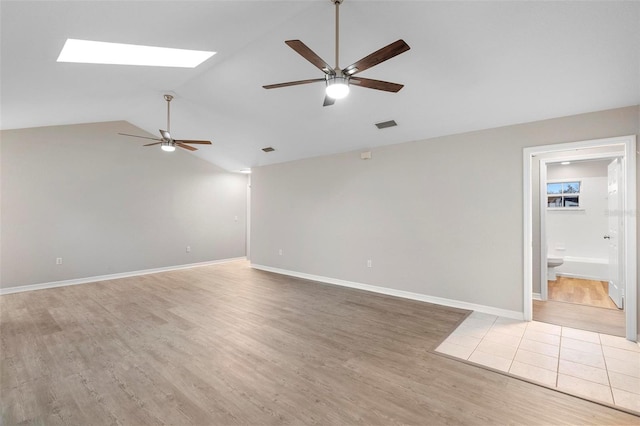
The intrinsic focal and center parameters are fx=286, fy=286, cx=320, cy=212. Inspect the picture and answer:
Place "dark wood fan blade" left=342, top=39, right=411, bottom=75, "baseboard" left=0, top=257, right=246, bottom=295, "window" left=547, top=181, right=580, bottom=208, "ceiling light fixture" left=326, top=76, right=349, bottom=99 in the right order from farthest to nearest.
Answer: "window" left=547, top=181, right=580, bottom=208 → "baseboard" left=0, top=257, right=246, bottom=295 → "ceiling light fixture" left=326, top=76, right=349, bottom=99 → "dark wood fan blade" left=342, top=39, right=411, bottom=75

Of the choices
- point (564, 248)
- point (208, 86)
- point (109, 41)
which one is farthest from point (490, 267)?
point (109, 41)

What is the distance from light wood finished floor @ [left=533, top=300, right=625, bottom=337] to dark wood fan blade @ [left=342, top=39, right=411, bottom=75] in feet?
12.3

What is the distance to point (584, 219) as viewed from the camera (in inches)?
230

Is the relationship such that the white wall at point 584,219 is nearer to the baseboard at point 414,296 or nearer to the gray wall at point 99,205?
the baseboard at point 414,296

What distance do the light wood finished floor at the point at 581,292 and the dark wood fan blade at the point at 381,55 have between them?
4.68m

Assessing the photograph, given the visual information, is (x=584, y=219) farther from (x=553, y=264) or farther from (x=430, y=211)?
(x=430, y=211)

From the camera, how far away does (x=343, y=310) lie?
13.5 ft

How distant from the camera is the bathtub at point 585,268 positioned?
18.1 ft

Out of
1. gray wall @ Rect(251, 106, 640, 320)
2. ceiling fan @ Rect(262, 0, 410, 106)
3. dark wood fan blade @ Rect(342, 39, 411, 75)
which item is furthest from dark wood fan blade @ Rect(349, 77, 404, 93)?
gray wall @ Rect(251, 106, 640, 320)

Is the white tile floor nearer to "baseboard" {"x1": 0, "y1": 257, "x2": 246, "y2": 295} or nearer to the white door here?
the white door

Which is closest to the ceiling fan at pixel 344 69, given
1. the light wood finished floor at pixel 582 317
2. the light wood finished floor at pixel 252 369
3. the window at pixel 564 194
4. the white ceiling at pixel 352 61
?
the white ceiling at pixel 352 61

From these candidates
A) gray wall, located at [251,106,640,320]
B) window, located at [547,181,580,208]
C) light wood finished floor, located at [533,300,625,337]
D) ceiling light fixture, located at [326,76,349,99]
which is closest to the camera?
ceiling light fixture, located at [326,76,349,99]

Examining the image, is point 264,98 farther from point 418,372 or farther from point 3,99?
point 418,372

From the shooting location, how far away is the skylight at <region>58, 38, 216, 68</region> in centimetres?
275
